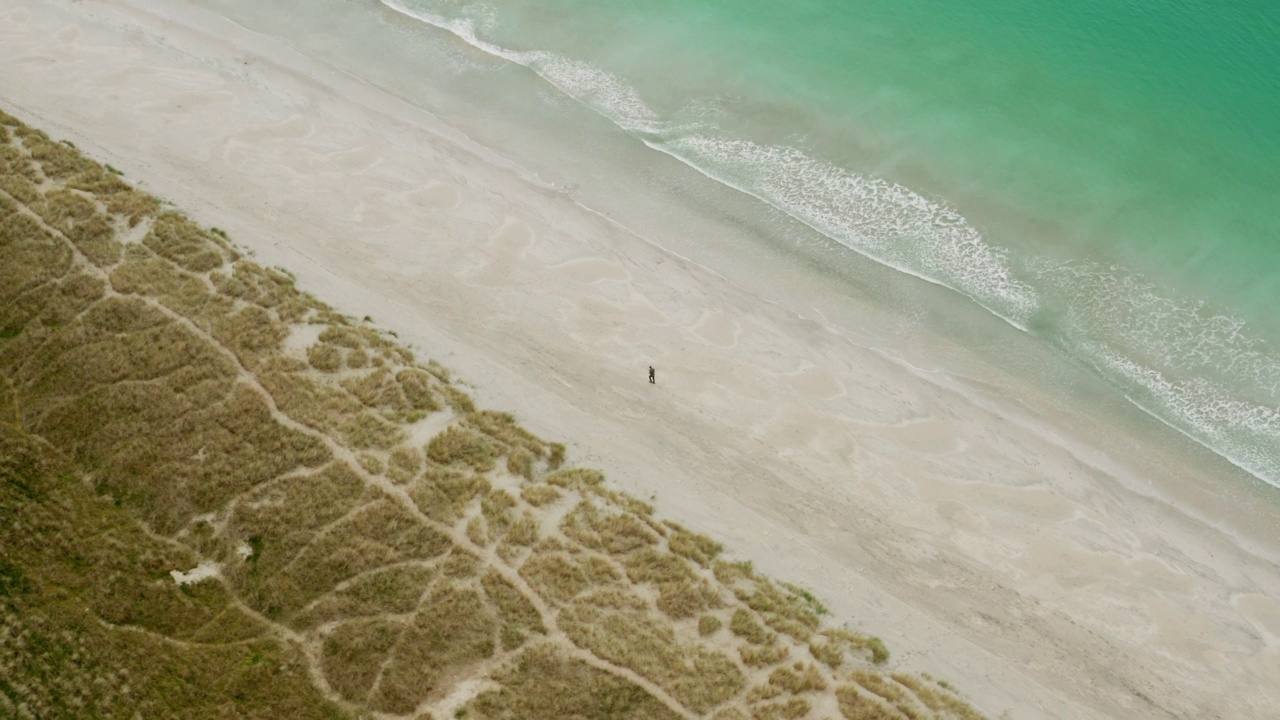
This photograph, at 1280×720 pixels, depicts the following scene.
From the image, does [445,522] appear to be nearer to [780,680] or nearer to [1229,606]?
[780,680]

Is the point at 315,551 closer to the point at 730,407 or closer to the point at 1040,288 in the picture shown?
the point at 730,407

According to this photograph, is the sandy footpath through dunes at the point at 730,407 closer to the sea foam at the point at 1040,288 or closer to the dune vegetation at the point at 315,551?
the dune vegetation at the point at 315,551

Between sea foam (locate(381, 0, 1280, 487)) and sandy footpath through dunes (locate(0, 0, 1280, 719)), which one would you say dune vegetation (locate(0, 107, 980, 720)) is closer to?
sandy footpath through dunes (locate(0, 0, 1280, 719))

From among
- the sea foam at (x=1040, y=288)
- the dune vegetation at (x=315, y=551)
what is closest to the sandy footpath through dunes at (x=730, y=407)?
the dune vegetation at (x=315, y=551)

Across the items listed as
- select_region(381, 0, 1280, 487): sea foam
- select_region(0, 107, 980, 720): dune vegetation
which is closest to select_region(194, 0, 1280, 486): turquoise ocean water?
select_region(381, 0, 1280, 487): sea foam

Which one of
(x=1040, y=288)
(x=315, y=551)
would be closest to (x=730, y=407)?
→ (x=315, y=551)

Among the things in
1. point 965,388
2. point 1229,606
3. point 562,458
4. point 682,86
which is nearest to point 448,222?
point 562,458

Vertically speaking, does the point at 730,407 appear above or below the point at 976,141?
below
